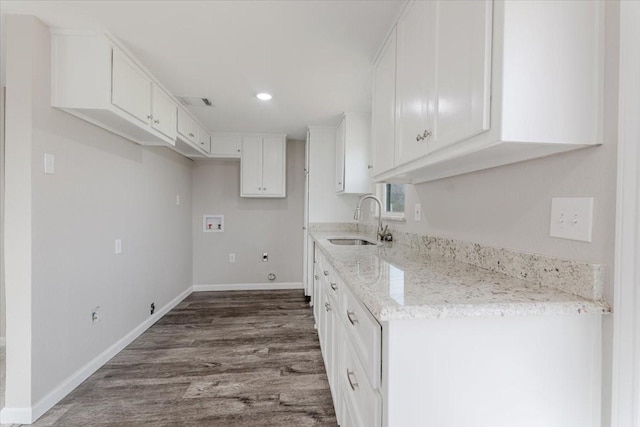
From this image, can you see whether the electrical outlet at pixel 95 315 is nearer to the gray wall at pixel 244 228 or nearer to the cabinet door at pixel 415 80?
the gray wall at pixel 244 228

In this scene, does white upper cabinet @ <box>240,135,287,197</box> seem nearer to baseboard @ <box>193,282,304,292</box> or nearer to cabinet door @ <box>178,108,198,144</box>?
cabinet door @ <box>178,108,198,144</box>

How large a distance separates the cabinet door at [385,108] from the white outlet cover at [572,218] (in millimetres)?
743

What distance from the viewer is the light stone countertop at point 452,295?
72 centimetres

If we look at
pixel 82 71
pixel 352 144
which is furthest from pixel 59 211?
pixel 352 144

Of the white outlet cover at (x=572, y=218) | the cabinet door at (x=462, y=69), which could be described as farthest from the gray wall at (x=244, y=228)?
the white outlet cover at (x=572, y=218)

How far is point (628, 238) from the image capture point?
716 millimetres

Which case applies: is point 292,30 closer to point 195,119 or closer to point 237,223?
point 195,119

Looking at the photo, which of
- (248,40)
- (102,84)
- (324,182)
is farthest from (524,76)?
(324,182)

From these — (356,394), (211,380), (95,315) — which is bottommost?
(211,380)

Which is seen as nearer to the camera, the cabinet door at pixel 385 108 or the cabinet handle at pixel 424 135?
the cabinet handle at pixel 424 135

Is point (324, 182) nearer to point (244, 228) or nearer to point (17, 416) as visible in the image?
point (244, 228)

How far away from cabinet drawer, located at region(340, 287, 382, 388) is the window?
136 cm

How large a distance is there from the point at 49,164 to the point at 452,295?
2.18 m

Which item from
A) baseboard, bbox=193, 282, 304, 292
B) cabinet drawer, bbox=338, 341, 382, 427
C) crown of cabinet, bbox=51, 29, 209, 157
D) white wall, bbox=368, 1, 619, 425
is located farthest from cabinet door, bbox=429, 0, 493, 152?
baseboard, bbox=193, 282, 304, 292
